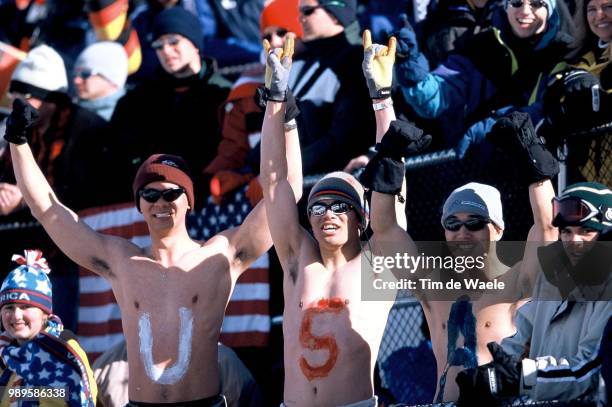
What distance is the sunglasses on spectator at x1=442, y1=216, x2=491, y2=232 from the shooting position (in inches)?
280

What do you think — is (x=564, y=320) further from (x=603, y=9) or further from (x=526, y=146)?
(x=603, y=9)

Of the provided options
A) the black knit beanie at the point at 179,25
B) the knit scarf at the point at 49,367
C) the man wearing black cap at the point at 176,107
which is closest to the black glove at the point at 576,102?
the knit scarf at the point at 49,367

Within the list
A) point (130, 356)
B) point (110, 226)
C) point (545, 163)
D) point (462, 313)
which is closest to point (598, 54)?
point (545, 163)

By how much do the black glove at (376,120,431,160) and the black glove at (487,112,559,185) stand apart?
0.38 m

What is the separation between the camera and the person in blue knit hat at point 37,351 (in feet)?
25.8

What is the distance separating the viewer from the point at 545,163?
6.84m

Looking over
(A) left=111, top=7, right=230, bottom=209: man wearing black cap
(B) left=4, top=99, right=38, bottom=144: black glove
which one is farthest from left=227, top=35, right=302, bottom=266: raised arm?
(A) left=111, top=7, right=230, bottom=209: man wearing black cap

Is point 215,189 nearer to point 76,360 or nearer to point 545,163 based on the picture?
point 76,360

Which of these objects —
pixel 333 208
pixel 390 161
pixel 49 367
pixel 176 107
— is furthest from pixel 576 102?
pixel 176 107

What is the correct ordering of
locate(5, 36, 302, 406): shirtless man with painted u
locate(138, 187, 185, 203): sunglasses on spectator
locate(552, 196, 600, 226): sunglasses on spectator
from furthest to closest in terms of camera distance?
locate(138, 187, 185, 203): sunglasses on spectator
locate(5, 36, 302, 406): shirtless man with painted u
locate(552, 196, 600, 226): sunglasses on spectator

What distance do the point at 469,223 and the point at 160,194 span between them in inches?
68.0

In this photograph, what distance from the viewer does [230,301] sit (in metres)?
9.42

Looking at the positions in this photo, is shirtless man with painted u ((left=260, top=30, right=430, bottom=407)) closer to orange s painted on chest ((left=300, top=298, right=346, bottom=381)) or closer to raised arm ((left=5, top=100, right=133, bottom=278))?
orange s painted on chest ((left=300, top=298, right=346, bottom=381))

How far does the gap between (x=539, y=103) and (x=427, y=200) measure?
3.28 ft
